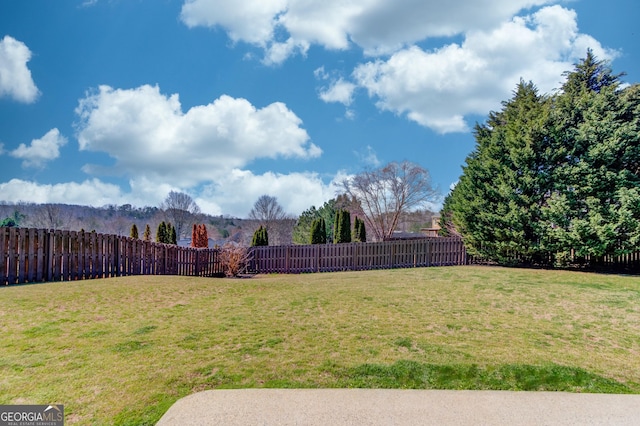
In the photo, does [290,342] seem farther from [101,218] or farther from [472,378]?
[101,218]

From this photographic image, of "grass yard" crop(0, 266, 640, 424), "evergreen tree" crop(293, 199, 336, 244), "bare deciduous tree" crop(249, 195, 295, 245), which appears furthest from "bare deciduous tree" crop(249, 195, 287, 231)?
"grass yard" crop(0, 266, 640, 424)

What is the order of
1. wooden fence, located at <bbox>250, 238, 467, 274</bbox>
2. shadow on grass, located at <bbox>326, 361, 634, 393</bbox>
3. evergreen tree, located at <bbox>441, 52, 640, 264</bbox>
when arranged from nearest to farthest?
1. shadow on grass, located at <bbox>326, 361, 634, 393</bbox>
2. evergreen tree, located at <bbox>441, 52, 640, 264</bbox>
3. wooden fence, located at <bbox>250, 238, 467, 274</bbox>

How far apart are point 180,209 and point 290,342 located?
55.3 m

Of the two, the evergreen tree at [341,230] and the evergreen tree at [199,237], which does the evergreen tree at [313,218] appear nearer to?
the evergreen tree at [341,230]

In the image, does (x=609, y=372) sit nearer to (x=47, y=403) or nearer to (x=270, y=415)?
(x=270, y=415)

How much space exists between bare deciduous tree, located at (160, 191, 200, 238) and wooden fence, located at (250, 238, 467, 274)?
131 ft

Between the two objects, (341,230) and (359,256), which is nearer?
(359,256)

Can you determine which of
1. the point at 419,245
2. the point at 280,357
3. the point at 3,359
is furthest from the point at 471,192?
the point at 3,359

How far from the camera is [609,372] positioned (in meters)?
4.64

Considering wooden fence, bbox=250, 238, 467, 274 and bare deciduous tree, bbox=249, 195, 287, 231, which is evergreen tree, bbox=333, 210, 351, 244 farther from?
bare deciduous tree, bbox=249, 195, 287, 231

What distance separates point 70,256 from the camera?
10406mm

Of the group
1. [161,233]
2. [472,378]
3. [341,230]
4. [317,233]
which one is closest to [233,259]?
[317,233]

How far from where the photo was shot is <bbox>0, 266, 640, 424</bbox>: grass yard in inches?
155

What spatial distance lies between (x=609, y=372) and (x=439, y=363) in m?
2.25
